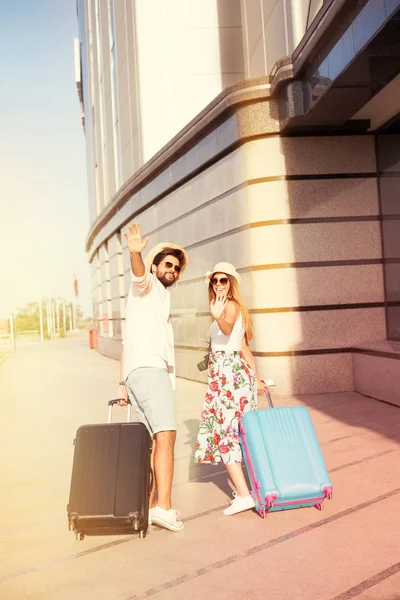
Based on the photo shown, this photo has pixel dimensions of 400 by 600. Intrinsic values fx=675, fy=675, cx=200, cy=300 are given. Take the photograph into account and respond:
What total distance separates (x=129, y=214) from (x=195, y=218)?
5.48 metres

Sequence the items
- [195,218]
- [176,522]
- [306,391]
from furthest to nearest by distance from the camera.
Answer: [195,218]
[306,391]
[176,522]

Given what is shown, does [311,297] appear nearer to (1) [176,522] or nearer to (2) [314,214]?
(2) [314,214]

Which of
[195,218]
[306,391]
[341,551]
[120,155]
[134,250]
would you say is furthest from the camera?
[120,155]

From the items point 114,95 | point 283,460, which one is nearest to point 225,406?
point 283,460

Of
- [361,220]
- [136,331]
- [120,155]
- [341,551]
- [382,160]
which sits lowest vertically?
[341,551]

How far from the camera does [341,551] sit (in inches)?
150

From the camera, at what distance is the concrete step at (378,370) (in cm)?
880

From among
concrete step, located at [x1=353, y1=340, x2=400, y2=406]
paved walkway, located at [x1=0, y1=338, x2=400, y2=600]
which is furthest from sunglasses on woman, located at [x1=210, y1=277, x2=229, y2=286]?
concrete step, located at [x1=353, y1=340, x2=400, y2=406]

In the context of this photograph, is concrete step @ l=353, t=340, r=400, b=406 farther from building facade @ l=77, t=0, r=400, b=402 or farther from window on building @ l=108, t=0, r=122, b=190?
window on building @ l=108, t=0, r=122, b=190

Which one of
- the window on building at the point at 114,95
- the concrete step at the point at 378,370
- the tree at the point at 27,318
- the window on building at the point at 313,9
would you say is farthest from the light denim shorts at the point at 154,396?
the tree at the point at 27,318

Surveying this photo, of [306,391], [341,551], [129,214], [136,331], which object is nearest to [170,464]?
[136,331]

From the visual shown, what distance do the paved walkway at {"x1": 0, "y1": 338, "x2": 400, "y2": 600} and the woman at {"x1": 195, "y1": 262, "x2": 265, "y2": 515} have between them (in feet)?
1.20

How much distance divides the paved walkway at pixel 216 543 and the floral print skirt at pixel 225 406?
1.39 ft

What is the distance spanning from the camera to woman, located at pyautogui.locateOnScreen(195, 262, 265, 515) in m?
4.76
